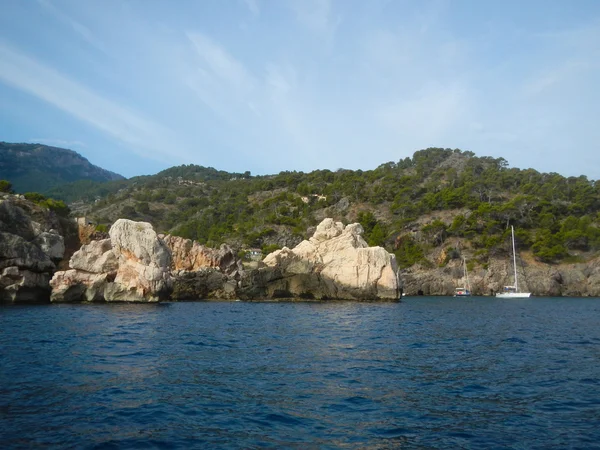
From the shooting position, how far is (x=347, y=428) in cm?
1002

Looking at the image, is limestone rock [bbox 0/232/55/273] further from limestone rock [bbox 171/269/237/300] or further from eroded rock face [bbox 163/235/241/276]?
eroded rock face [bbox 163/235/241/276]

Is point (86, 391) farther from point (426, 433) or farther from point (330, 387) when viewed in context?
point (426, 433)

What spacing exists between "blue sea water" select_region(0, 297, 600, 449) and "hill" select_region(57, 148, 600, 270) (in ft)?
213

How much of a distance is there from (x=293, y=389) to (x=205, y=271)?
150ft

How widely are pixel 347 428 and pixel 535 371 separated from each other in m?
8.98

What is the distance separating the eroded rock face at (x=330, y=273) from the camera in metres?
53.8

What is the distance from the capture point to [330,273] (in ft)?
181

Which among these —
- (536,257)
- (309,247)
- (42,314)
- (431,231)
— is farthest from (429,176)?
(42,314)

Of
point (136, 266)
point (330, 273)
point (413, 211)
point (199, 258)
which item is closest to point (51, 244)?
point (136, 266)

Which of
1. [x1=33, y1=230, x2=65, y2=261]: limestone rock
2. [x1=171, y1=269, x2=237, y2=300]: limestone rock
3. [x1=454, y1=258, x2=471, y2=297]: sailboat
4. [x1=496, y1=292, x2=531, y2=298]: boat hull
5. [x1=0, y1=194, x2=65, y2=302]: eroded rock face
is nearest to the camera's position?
[x1=0, y1=194, x2=65, y2=302]: eroded rock face

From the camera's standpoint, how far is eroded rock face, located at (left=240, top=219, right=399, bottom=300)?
176 ft

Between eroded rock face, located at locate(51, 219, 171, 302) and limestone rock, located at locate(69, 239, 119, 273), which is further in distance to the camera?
limestone rock, located at locate(69, 239, 119, 273)

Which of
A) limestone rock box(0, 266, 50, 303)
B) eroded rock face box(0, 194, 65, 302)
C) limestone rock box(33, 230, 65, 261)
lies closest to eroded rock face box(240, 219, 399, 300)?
limestone rock box(33, 230, 65, 261)

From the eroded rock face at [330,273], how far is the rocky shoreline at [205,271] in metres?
0.12
